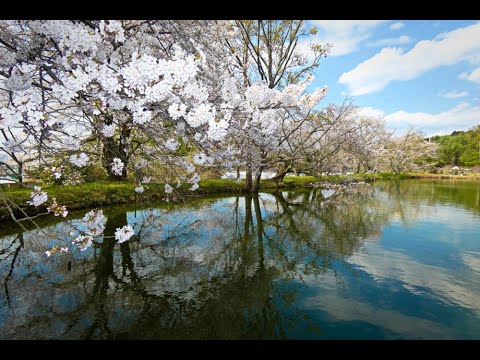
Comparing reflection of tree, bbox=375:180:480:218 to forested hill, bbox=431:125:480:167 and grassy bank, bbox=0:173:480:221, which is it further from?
forested hill, bbox=431:125:480:167

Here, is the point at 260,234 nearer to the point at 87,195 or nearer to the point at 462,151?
the point at 87,195

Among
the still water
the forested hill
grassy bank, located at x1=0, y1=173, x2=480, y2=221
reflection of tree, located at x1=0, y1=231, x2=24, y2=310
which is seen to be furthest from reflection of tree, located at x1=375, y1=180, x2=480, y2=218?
the forested hill

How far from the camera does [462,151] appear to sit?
61.1m

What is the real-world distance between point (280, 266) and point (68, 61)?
5299 millimetres

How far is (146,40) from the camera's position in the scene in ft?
15.5

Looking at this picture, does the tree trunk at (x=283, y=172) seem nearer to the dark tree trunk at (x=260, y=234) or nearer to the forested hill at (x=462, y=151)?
the dark tree trunk at (x=260, y=234)

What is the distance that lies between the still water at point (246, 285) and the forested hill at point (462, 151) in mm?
60232

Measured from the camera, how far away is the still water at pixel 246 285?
397 cm

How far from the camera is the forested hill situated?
189ft

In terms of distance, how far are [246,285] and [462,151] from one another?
7316cm

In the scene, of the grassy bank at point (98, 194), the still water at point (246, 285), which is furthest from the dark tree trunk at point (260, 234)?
the grassy bank at point (98, 194)

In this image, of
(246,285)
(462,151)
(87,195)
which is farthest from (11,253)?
(462,151)
